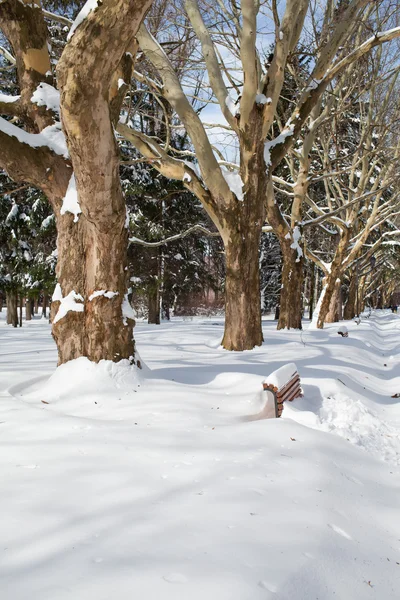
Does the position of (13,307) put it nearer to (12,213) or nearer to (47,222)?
(12,213)

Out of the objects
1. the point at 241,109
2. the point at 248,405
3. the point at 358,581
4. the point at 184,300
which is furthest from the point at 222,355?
the point at 184,300

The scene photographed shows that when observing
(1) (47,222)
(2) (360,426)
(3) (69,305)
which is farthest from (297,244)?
(1) (47,222)

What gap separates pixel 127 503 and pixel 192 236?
68.0ft

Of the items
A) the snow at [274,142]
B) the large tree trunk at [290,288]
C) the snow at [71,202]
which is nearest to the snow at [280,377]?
the snow at [71,202]

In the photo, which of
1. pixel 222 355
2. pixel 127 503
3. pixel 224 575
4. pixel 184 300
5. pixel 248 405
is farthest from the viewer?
pixel 184 300

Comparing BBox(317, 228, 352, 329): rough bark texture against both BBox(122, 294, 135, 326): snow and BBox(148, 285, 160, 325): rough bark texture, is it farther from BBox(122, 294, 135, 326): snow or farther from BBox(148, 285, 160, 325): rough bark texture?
BBox(122, 294, 135, 326): snow

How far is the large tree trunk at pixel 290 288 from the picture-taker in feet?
42.4

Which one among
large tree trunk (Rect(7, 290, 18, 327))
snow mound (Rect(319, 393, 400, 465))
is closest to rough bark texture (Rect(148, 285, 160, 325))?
large tree trunk (Rect(7, 290, 18, 327))

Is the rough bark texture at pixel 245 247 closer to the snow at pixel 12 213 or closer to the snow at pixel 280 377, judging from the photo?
the snow at pixel 280 377

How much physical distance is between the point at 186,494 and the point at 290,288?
37.1 ft

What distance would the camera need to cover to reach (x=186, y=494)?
228 centimetres

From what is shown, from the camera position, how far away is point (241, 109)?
25.6 feet

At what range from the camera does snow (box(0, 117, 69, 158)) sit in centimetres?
455

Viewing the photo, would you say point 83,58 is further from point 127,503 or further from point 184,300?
point 184,300
